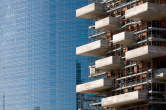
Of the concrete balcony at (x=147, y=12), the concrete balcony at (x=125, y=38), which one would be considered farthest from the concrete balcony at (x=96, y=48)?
the concrete balcony at (x=147, y=12)

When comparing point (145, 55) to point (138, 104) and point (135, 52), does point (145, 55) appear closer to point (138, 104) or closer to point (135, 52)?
point (135, 52)

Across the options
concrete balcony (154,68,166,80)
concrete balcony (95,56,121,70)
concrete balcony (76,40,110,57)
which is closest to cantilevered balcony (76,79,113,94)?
concrete balcony (95,56,121,70)

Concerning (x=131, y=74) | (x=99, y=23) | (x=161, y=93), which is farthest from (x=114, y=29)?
(x=161, y=93)

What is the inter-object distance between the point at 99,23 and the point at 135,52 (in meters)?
12.2

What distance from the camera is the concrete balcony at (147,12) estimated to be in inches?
3602

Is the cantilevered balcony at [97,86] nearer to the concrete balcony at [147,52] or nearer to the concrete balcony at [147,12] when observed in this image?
the concrete balcony at [147,52]

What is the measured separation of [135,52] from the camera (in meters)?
92.8

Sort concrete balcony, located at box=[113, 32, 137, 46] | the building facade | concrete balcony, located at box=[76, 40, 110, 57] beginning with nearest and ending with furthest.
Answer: the building facade, concrete balcony, located at box=[113, 32, 137, 46], concrete balcony, located at box=[76, 40, 110, 57]

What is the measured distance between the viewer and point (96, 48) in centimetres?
10269

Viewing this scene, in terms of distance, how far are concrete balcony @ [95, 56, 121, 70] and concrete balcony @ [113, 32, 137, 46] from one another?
3070mm

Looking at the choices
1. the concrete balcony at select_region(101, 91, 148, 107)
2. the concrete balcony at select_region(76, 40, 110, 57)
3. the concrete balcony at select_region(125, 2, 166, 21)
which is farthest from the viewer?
the concrete balcony at select_region(76, 40, 110, 57)

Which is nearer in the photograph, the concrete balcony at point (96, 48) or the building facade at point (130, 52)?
the building facade at point (130, 52)

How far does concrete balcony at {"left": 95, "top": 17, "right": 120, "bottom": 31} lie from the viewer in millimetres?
100625

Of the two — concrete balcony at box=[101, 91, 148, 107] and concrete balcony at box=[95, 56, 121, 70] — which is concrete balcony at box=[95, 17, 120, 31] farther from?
concrete balcony at box=[101, 91, 148, 107]
